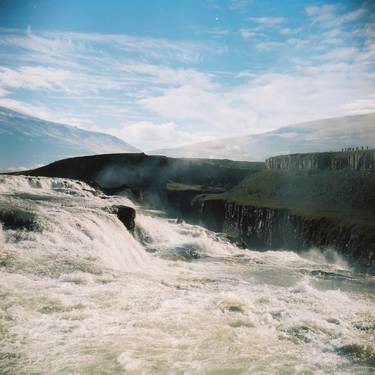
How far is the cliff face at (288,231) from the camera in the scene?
42.7 m

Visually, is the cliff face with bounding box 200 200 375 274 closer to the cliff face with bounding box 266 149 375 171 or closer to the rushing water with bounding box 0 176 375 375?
the cliff face with bounding box 266 149 375 171

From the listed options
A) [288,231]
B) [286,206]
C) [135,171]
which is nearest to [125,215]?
[288,231]

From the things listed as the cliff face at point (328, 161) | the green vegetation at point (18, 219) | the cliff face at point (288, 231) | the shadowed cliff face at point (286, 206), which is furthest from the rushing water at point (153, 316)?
the cliff face at point (328, 161)

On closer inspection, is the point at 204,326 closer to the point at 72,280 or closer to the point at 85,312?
the point at 85,312

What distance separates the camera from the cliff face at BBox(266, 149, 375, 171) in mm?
67950

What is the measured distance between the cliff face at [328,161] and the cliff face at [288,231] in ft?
56.1

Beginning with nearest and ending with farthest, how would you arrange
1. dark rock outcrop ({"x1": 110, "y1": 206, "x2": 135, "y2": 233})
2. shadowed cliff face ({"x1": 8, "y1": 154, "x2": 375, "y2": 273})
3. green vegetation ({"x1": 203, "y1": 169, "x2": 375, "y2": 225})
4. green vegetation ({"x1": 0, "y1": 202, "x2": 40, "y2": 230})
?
green vegetation ({"x1": 0, "y1": 202, "x2": 40, "y2": 230}) < dark rock outcrop ({"x1": 110, "y1": 206, "x2": 135, "y2": 233}) < shadowed cliff face ({"x1": 8, "y1": 154, "x2": 375, "y2": 273}) < green vegetation ({"x1": 203, "y1": 169, "x2": 375, "y2": 225})

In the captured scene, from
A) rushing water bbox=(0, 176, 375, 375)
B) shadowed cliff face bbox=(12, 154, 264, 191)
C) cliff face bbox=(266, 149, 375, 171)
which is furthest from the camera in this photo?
shadowed cliff face bbox=(12, 154, 264, 191)

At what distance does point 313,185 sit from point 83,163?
82.3 m

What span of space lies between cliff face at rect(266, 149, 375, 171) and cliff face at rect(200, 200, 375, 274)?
17.1 metres

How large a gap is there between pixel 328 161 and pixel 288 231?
25.4m

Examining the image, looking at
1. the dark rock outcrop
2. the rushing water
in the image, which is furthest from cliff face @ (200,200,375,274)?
the dark rock outcrop

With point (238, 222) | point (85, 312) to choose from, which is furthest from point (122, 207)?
point (238, 222)

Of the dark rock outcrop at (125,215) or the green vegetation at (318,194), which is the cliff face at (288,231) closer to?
the green vegetation at (318,194)
